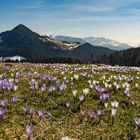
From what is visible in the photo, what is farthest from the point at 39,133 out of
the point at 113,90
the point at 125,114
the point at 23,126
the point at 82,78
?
the point at 82,78

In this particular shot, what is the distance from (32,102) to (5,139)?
3.38m

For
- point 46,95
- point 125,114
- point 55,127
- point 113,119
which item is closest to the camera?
point 55,127

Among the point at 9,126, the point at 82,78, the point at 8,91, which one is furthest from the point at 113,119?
the point at 82,78

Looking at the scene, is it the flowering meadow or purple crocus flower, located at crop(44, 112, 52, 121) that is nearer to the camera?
the flowering meadow

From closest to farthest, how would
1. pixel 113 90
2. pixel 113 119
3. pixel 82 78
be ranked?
pixel 113 119 → pixel 113 90 → pixel 82 78

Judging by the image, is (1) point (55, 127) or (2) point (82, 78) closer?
(1) point (55, 127)

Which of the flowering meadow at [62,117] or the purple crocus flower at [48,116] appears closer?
the flowering meadow at [62,117]

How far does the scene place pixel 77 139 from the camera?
7570 mm

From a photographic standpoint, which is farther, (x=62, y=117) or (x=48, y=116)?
(x=62, y=117)

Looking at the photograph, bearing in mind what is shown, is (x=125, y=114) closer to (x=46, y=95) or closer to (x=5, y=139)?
(x=46, y=95)

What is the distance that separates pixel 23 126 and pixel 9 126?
14.2 inches

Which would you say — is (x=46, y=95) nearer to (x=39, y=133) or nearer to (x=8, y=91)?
(x=8, y=91)

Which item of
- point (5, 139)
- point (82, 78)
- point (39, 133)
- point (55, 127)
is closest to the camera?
point (5, 139)

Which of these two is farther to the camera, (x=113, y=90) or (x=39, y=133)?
(x=113, y=90)
